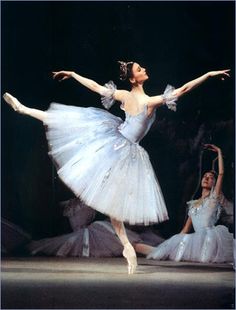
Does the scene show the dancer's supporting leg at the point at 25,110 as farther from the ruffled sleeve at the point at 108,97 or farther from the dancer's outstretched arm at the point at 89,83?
the ruffled sleeve at the point at 108,97

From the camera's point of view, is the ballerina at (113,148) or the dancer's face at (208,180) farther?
the dancer's face at (208,180)

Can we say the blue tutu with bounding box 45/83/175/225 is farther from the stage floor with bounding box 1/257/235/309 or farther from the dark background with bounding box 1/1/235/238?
the stage floor with bounding box 1/257/235/309

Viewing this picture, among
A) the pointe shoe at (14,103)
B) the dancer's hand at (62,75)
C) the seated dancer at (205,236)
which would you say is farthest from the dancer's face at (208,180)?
the pointe shoe at (14,103)

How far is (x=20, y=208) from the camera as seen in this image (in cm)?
367

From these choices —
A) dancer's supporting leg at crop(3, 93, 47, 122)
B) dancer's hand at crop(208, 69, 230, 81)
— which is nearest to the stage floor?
dancer's supporting leg at crop(3, 93, 47, 122)

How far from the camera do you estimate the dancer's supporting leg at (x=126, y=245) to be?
3566 millimetres

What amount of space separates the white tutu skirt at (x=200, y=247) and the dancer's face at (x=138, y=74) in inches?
35.2

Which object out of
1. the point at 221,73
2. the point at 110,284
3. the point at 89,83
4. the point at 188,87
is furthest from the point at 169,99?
the point at 110,284

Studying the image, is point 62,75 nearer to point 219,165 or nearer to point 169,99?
point 169,99

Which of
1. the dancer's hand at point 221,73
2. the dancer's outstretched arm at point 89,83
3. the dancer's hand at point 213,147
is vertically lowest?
the dancer's hand at point 213,147

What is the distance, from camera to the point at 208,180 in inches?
145

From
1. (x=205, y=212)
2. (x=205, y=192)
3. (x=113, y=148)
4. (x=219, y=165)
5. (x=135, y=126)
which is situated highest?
(x=135, y=126)

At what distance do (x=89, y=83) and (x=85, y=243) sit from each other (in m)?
Result: 0.89

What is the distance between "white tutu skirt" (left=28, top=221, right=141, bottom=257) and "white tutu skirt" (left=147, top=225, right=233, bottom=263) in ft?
0.59
